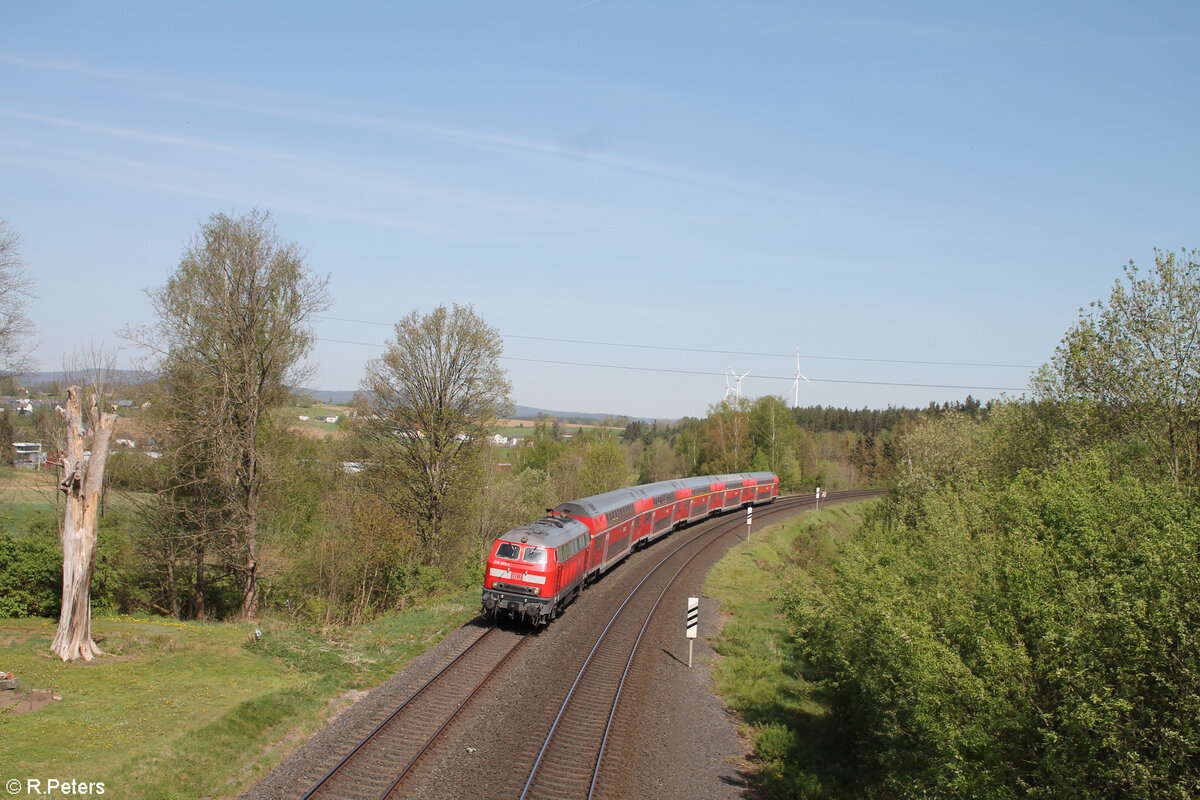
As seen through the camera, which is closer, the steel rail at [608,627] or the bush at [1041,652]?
the bush at [1041,652]

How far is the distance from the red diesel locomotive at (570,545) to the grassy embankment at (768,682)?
465cm

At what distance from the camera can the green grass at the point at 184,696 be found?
1153cm

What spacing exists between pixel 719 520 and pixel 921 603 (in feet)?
131

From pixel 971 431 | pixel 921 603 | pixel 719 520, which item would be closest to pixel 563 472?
pixel 719 520

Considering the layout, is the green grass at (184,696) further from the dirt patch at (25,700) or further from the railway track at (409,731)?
the railway track at (409,731)

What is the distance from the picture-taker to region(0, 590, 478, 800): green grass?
11531 millimetres

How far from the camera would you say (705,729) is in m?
16.2

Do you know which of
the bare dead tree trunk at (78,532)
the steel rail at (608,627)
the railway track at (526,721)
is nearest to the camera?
the railway track at (526,721)

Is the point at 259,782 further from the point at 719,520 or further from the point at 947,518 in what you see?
the point at 719,520

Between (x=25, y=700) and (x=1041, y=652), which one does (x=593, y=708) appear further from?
(x=25, y=700)

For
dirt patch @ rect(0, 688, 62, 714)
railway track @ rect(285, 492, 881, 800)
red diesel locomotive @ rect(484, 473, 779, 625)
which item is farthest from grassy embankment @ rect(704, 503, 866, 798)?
dirt patch @ rect(0, 688, 62, 714)

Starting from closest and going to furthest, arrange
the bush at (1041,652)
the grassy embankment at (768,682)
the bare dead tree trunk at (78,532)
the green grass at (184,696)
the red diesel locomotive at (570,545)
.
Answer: the bush at (1041,652), the green grass at (184,696), the grassy embankment at (768,682), the bare dead tree trunk at (78,532), the red diesel locomotive at (570,545)

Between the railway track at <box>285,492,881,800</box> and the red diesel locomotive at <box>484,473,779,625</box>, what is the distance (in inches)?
42.2

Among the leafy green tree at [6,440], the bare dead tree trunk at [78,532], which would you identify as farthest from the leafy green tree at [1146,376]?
the leafy green tree at [6,440]
